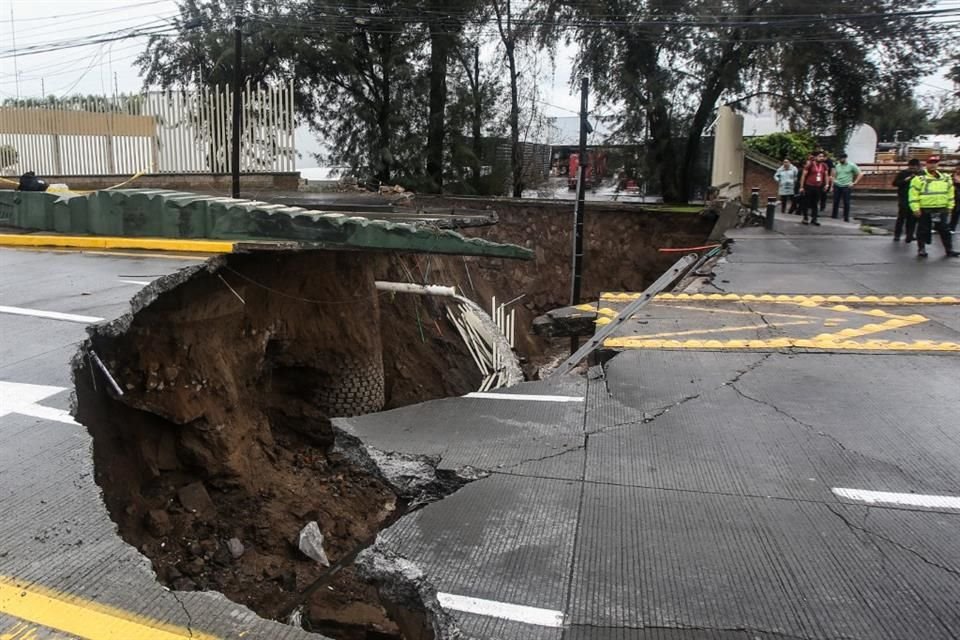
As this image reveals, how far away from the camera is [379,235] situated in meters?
7.78

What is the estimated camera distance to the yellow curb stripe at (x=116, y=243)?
306 inches

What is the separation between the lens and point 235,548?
21.2ft

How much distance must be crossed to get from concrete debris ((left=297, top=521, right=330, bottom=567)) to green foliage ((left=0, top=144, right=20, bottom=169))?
725 inches

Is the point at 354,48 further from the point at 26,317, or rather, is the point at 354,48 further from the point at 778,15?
the point at 26,317

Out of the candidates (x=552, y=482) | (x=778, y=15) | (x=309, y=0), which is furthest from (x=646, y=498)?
(x=309, y=0)

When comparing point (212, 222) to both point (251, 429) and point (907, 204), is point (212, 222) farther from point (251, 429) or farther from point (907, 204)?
point (907, 204)

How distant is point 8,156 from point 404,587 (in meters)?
21.6

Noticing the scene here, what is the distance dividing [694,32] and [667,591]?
70.3 feet

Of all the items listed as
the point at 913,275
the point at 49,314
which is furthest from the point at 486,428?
the point at 913,275

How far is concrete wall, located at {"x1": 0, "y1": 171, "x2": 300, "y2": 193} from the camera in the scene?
18.2 metres

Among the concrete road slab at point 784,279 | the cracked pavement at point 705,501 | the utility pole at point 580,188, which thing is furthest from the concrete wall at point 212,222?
the utility pole at point 580,188

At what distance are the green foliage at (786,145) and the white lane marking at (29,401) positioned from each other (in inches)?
1012

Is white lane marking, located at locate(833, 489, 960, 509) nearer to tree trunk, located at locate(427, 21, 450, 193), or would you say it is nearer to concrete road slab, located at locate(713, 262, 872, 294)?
concrete road slab, located at locate(713, 262, 872, 294)

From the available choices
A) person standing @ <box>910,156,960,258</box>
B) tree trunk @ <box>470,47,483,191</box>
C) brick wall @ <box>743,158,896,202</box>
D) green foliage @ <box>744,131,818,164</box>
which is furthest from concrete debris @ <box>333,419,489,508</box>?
green foliage @ <box>744,131,818,164</box>
